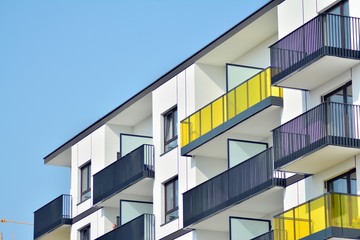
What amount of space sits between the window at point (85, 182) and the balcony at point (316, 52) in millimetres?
20131

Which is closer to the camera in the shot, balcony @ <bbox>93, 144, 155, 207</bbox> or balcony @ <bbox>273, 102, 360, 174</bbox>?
balcony @ <bbox>273, 102, 360, 174</bbox>

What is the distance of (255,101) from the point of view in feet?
172

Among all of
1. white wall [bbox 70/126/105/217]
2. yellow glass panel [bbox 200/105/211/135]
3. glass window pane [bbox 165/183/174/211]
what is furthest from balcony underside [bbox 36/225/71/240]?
yellow glass panel [bbox 200/105/211/135]

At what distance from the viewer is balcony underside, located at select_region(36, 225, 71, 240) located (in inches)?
2729

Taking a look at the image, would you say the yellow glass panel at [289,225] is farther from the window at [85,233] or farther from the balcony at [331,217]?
the window at [85,233]

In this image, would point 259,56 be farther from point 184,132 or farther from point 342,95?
point 342,95

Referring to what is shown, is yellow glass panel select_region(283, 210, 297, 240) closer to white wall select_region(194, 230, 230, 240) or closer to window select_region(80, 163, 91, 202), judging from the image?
white wall select_region(194, 230, 230, 240)

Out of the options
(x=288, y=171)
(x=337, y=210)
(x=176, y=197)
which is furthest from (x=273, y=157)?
(x=176, y=197)

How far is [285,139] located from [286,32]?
4.12m

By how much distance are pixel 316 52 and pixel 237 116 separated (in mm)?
6731

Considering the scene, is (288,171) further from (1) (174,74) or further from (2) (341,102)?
(1) (174,74)

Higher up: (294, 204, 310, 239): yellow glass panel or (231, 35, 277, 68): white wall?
(231, 35, 277, 68): white wall

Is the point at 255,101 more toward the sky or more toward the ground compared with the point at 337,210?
more toward the sky

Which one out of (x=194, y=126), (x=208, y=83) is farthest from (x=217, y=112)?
(x=208, y=83)
